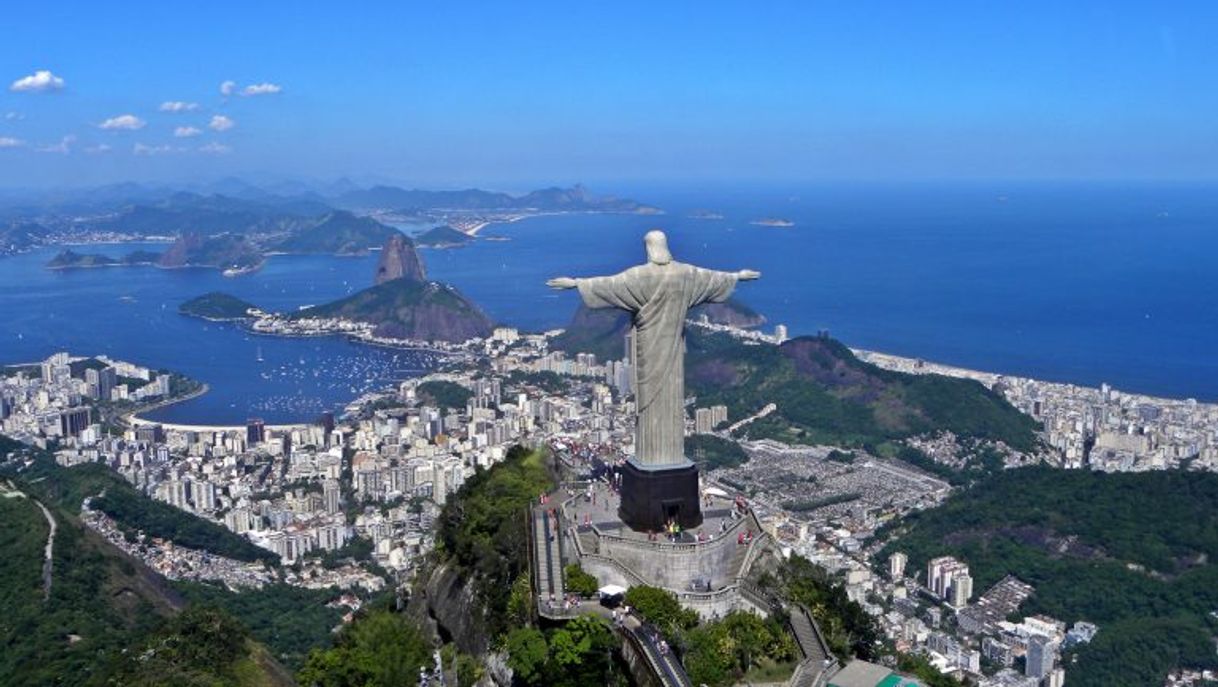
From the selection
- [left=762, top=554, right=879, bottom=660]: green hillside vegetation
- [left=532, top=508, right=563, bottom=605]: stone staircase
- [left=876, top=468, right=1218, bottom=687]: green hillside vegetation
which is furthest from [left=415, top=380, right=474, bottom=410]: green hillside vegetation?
[left=762, top=554, right=879, bottom=660]: green hillside vegetation

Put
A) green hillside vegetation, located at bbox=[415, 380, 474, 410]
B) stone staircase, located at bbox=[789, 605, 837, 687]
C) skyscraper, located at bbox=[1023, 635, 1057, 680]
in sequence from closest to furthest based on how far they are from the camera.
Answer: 1. stone staircase, located at bbox=[789, 605, 837, 687]
2. skyscraper, located at bbox=[1023, 635, 1057, 680]
3. green hillside vegetation, located at bbox=[415, 380, 474, 410]

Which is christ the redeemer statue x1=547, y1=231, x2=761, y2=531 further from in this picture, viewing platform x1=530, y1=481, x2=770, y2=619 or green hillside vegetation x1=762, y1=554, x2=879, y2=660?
green hillside vegetation x1=762, y1=554, x2=879, y2=660

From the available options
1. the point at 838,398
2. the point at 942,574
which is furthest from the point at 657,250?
the point at 838,398

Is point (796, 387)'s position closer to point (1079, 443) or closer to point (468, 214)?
point (1079, 443)

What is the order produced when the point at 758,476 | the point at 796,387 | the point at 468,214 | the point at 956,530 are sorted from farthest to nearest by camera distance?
the point at 468,214, the point at 796,387, the point at 758,476, the point at 956,530

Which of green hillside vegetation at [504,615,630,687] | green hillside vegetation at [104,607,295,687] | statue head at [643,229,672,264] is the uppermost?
statue head at [643,229,672,264]

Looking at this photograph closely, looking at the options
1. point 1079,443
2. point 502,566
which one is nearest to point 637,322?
point 502,566

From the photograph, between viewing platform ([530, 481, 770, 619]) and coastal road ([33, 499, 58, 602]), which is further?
coastal road ([33, 499, 58, 602])
